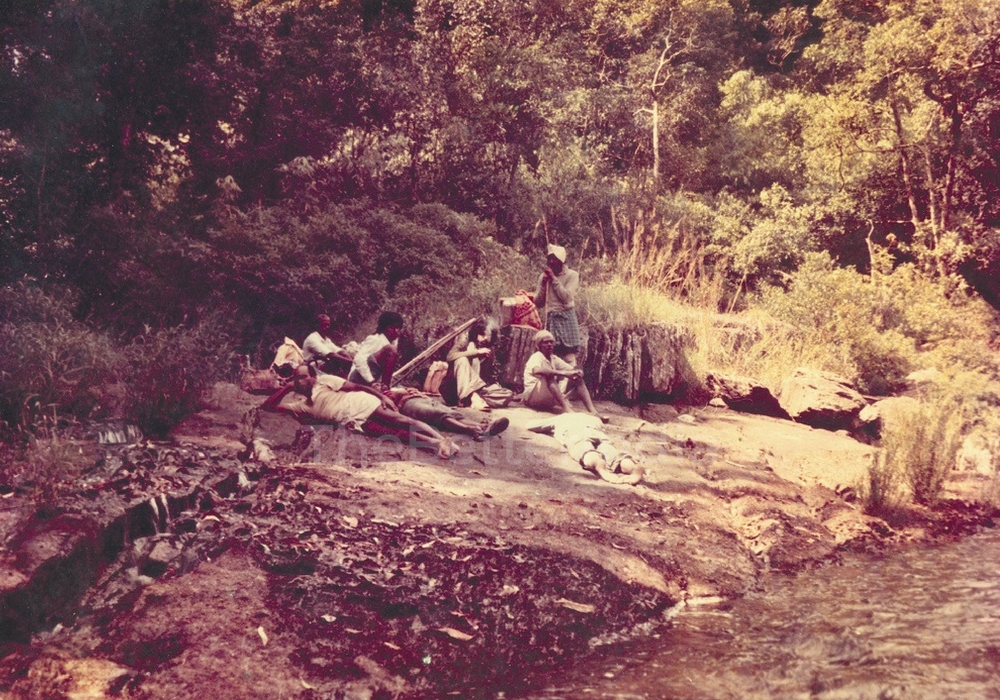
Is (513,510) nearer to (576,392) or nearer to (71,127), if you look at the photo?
(576,392)

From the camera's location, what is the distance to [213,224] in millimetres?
5715

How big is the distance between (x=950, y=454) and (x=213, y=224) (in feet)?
17.9

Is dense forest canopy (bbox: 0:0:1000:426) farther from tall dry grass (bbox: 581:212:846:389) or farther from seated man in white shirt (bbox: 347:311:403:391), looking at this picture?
seated man in white shirt (bbox: 347:311:403:391)

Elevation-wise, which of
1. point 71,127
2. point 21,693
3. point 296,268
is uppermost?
point 71,127

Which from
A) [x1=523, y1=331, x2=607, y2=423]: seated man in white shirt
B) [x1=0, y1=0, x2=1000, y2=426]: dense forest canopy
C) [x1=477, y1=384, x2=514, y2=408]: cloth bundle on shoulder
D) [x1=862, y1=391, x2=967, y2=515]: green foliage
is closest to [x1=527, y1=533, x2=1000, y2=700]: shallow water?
[x1=862, y1=391, x2=967, y2=515]: green foliage

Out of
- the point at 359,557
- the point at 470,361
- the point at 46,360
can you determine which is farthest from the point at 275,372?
the point at 359,557

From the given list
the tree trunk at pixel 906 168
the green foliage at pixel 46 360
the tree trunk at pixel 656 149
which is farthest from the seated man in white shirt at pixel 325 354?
the tree trunk at pixel 906 168

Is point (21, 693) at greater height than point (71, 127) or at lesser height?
lesser

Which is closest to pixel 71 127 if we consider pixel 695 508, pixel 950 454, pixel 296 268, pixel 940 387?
pixel 296 268

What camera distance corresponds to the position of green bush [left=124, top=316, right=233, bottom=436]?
4305mm

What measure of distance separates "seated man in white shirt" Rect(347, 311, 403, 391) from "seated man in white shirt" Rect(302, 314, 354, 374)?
8.7 inches

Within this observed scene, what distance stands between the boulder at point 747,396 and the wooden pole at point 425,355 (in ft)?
7.99

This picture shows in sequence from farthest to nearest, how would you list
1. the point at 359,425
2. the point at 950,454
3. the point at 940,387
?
the point at 940,387 < the point at 950,454 < the point at 359,425

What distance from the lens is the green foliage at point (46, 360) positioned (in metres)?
3.87
